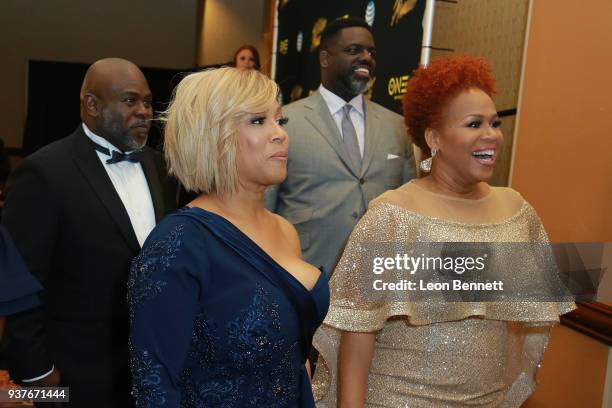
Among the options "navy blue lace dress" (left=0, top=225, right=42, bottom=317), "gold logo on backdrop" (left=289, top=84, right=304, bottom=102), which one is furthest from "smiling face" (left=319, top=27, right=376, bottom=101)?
"gold logo on backdrop" (left=289, top=84, right=304, bottom=102)

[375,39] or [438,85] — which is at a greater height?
[375,39]

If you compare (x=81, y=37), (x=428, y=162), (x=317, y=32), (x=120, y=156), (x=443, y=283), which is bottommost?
(x=443, y=283)

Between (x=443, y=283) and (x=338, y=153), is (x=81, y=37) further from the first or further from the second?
(x=443, y=283)

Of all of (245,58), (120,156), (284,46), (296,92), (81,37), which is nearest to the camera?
(120,156)

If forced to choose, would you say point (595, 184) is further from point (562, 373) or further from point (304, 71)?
point (304, 71)

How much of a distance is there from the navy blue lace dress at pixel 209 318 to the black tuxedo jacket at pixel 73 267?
2.84 feet

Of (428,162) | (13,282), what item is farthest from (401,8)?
(13,282)

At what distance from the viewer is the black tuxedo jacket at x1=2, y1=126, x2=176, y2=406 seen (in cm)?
242

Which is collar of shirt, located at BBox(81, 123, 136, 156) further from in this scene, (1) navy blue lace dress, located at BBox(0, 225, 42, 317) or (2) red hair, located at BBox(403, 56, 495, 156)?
(2) red hair, located at BBox(403, 56, 495, 156)

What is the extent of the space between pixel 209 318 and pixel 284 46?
A: 4861 millimetres

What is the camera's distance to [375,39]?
4.39m

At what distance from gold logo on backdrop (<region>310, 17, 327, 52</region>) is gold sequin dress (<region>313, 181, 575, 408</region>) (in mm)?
3292

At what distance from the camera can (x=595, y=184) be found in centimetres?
297

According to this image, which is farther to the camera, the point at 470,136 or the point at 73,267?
the point at 73,267
